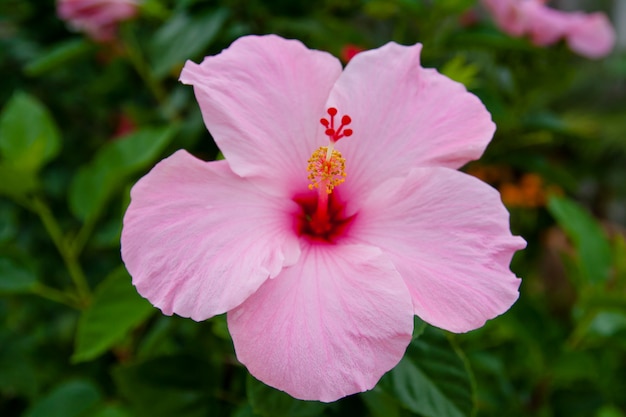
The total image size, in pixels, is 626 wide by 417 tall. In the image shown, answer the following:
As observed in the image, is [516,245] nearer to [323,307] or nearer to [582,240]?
[323,307]

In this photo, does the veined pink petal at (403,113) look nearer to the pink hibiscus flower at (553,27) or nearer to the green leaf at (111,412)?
the green leaf at (111,412)

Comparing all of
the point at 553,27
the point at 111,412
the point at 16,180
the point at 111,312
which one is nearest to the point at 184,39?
the point at 16,180

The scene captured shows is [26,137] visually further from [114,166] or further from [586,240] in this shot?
[586,240]

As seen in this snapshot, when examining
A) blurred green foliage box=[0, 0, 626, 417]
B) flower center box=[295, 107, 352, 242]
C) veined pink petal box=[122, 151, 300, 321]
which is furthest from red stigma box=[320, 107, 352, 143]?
blurred green foliage box=[0, 0, 626, 417]

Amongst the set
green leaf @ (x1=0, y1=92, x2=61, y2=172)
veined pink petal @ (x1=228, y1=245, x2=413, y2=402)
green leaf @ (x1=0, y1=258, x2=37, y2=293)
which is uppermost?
veined pink petal @ (x1=228, y1=245, x2=413, y2=402)

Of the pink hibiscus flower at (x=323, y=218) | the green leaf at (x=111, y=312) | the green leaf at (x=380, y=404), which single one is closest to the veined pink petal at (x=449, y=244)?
the pink hibiscus flower at (x=323, y=218)

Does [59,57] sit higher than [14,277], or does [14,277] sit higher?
[59,57]

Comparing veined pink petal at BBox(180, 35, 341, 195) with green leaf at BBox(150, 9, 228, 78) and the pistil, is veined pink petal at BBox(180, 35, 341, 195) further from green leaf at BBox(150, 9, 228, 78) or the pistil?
green leaf at BBox(150, 9, 228, 78)
